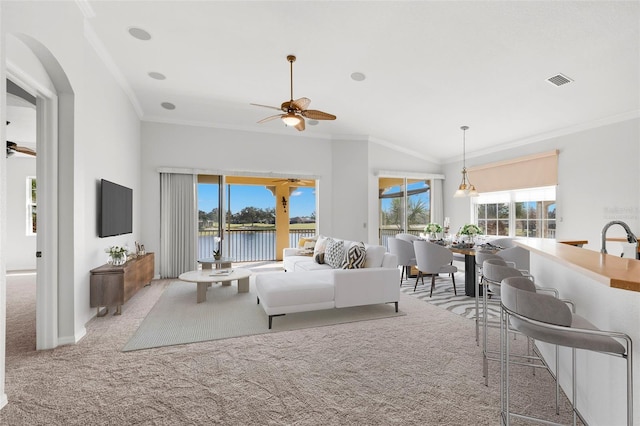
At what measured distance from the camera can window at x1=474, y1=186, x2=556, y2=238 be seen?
17.9 ft

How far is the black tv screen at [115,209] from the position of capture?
151 inches

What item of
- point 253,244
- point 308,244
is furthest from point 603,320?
point 253,244

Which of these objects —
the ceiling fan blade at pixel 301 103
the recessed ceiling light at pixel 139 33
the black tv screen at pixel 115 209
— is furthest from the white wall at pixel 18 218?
the ceiling fan blade at pixel 301 103

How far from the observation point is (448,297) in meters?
4.56

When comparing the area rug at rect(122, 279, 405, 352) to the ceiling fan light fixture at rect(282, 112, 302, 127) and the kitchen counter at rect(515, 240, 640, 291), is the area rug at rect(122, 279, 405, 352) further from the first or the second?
the ceiling fan light fixture at rect(282, 112, 302, 127)

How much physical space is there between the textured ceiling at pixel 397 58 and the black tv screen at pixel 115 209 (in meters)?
1.76

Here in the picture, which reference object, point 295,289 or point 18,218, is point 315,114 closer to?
point 295,289

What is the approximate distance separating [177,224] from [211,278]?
7.69 feet

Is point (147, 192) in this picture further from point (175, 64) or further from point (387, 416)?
point (387, 416)

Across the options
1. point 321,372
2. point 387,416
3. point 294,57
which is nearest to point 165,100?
point 294,57

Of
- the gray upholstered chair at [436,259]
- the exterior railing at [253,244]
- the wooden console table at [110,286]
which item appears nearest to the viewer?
the wooden console table at [110,286]

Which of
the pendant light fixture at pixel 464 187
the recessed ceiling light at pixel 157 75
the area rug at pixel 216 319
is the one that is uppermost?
the recessed ceiling light at pixel 157 75

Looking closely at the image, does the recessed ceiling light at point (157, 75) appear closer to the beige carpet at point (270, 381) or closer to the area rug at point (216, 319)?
the area rug at point (216, 319)

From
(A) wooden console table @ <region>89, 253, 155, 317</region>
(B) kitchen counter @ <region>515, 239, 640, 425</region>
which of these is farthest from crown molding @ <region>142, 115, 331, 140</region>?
(B) kitchen counter @ <region>515, 239, 640, 425</region>
